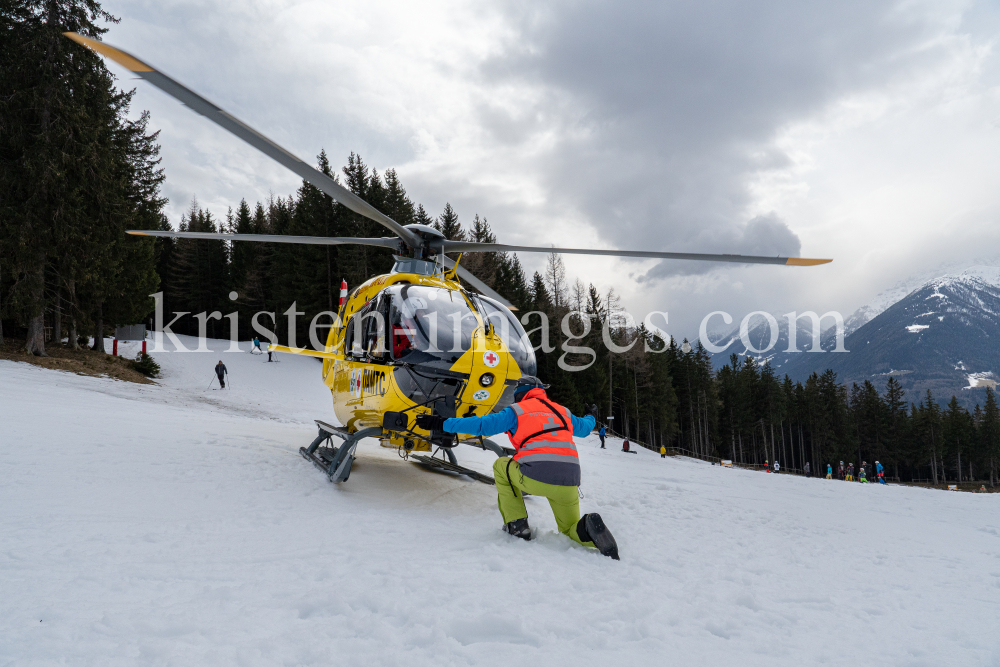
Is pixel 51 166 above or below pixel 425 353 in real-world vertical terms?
above

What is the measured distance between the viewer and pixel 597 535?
14.7 feet

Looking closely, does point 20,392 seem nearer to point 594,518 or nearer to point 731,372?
point 594,518

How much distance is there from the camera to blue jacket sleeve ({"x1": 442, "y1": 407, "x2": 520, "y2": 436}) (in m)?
4.69

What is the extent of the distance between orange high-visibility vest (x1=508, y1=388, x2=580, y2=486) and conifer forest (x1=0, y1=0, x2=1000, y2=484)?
141 inches

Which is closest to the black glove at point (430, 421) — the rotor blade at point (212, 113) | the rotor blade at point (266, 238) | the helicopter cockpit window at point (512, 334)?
the helicopter cockpit window at point (512, 334)

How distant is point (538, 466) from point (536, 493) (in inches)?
10.4

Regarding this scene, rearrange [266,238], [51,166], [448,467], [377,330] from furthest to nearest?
1. [51,166]
2. [448,467]
3. [266,238]
4. [377,330]

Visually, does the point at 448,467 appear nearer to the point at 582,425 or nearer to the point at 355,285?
the point at 582,425

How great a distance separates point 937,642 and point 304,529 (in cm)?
478

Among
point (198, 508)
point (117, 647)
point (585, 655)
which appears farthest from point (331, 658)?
point (198, 508)

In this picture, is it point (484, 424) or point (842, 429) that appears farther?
point (842, 429)

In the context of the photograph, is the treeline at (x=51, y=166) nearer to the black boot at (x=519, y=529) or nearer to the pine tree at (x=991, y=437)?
the black boot at (x=519, y=529)

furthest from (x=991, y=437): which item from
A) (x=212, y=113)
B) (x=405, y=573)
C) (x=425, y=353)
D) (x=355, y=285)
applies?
(x=212, y=113)

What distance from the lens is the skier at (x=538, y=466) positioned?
15.2ft
